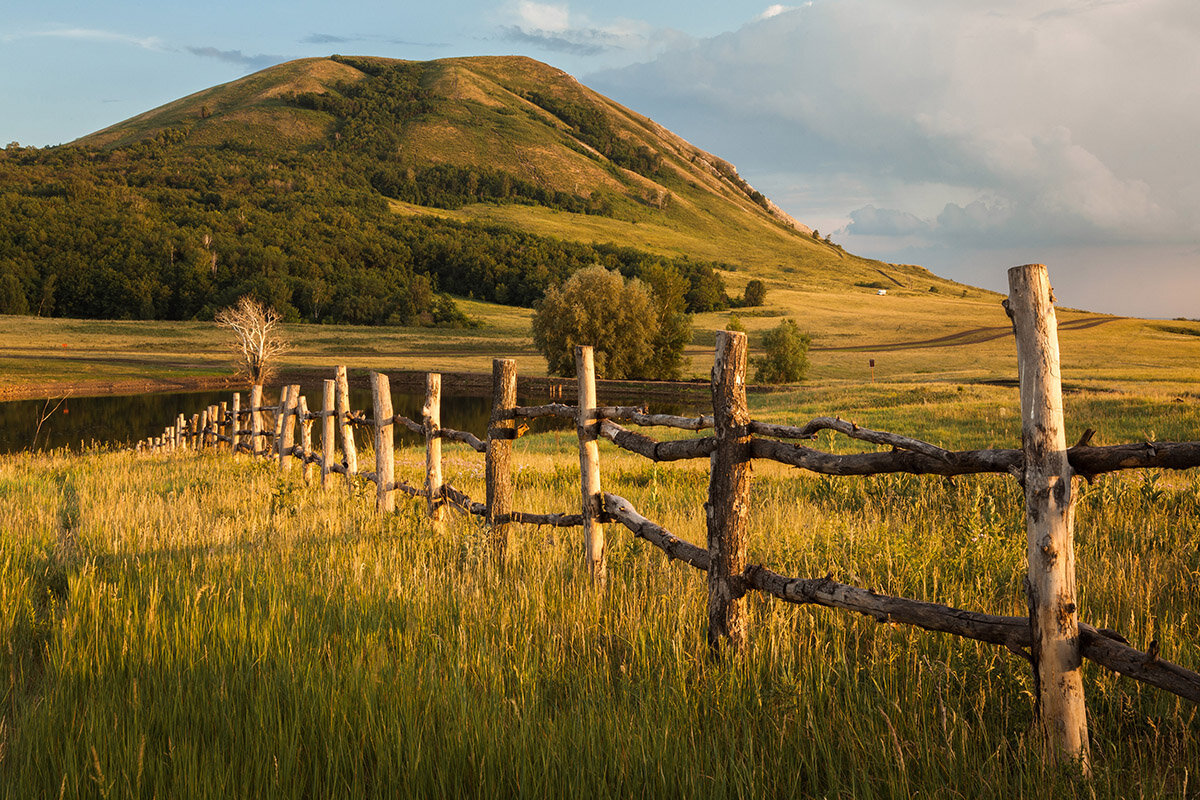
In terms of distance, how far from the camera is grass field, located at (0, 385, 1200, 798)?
2.72 meters

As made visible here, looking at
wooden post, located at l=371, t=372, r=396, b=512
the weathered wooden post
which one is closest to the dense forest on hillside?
the weathered wooden post

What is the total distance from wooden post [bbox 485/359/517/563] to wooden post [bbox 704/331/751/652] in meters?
3.24

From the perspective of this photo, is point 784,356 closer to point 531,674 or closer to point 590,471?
point 590,471

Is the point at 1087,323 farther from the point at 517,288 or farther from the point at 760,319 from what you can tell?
the point at 517,288

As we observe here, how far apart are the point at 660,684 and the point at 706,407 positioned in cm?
4082

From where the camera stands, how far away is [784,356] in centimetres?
5566

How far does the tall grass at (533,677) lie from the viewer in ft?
8.90

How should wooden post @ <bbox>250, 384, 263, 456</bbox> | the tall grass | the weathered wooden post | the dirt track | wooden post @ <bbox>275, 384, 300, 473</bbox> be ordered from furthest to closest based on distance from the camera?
the dirt track
the weathered wooden post
wooden post @ <bbox>250, 384, 263, 456</bbox>
wooden post @ <bbox>275, 384, 300, 473</bbox>
the tall grass

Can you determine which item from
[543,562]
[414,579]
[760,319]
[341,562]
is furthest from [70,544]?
[760,319]

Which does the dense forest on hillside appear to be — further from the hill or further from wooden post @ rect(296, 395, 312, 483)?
wooden post @ rect(296, 395, 312, 483)

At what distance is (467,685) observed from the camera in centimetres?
355

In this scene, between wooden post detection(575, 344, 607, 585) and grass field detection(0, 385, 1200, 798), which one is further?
wooden post detection(575, 344, 607, 585)

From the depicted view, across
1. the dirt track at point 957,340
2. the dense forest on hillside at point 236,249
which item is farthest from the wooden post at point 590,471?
the dense forest on hillside at point 236,249

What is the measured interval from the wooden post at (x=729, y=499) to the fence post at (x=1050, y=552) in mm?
1454
